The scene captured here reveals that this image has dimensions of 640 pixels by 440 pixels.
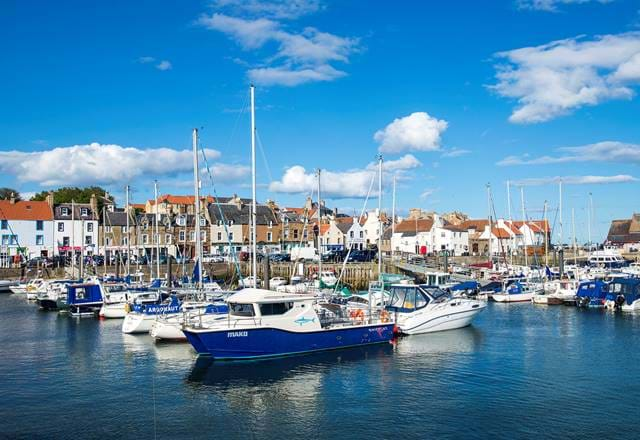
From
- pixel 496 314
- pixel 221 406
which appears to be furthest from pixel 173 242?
pixel 221 406

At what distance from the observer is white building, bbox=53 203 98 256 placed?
305ft

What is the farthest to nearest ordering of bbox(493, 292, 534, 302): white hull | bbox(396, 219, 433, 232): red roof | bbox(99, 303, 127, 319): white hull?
1. bbox(396, 219, 433, 232): red roof
2. bbox(493, 292, 534, 302): white hull
3. bbox(99, 303, 127, 319): white hull

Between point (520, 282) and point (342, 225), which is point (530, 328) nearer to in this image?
point (520, 282)

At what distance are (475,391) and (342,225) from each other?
3544 inches

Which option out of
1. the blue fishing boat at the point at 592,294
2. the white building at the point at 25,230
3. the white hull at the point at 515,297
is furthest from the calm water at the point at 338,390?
the white building at the point at 25,230

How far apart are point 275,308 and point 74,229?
70.8 meters

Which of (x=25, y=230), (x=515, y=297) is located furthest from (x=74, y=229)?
(x=515, y=297)

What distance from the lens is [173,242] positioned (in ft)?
323

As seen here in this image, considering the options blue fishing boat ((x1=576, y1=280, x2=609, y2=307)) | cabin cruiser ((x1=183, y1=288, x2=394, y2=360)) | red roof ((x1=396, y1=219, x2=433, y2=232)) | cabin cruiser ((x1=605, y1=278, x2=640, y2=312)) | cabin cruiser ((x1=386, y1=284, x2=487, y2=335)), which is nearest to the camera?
cabin cruiser ((x1=183, y1=288, x2=394, y2=360))

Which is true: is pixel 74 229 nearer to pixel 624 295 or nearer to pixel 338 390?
pixel 624 295

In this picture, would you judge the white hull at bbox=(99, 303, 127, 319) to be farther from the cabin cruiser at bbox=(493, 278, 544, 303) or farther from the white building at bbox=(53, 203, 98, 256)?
the white building at bbox=(53, 203, 98, 256)

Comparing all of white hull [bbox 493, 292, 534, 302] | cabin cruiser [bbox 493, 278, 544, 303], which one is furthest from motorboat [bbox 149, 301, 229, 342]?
cabin cruiser [bbox 493, 278, 544, 303]

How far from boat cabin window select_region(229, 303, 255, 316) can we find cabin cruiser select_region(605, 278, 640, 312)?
3280 cm

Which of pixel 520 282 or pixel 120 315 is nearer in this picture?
Answer: pixel 120 315
